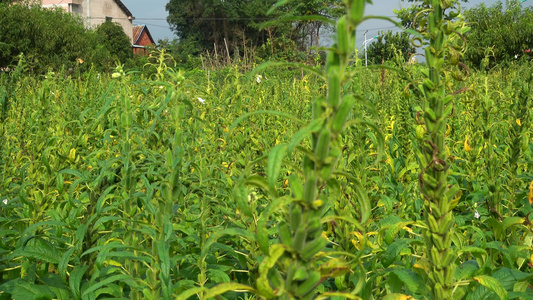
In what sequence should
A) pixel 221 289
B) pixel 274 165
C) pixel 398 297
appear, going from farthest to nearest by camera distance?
pixel 398 297 < pixel 221 289 < pixel 274 165

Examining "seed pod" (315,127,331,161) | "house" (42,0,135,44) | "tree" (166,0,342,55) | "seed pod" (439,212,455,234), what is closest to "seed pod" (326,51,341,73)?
"seed pod" (315,127,331,161)

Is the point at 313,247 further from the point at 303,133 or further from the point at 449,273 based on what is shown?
the point at 449,273

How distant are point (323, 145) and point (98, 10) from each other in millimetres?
55890

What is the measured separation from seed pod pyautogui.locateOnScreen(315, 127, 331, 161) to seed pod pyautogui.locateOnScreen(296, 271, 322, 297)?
0.20 metres

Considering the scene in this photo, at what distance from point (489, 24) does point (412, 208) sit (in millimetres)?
22378

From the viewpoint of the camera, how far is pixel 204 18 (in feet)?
179

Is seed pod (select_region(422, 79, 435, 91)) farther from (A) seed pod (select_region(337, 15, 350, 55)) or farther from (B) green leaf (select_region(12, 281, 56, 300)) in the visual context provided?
(B) green leaf (select_region(12, 281, 56, 300))

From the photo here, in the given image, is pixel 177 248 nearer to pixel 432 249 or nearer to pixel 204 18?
pixel 432 249

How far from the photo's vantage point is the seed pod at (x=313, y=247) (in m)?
0.79

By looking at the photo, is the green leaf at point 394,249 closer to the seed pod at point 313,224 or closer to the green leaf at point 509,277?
the green leaf at point 509,277

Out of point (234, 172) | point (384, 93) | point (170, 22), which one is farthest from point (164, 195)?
point (170, 22)

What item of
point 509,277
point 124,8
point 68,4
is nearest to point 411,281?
point 509,277

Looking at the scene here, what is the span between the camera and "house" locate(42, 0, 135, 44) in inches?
1859

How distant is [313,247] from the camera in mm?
794
